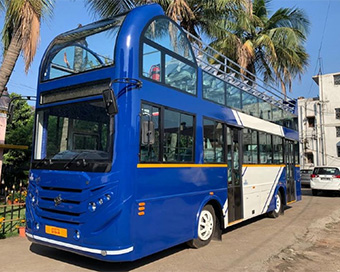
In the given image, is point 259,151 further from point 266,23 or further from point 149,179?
point 266,23

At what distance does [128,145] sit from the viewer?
425cm

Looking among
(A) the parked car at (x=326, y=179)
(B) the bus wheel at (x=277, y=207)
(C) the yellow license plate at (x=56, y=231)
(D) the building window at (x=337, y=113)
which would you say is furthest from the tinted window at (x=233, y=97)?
(D) the building window at (x=337, y=113)

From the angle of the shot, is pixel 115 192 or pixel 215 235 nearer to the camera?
pixel 115 192

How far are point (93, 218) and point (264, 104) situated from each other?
6826 millimetres

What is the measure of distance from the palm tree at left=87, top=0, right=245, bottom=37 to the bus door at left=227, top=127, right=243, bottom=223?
4.79 m

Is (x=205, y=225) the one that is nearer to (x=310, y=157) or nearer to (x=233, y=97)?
(x=233, y=97)

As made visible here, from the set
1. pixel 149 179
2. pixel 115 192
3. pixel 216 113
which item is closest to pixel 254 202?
pixel 216 113

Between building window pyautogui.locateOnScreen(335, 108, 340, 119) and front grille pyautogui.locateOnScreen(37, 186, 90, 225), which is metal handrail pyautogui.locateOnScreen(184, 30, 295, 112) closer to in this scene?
front grille pyautogui.locateOnScreen(37, 186, 90, 225)

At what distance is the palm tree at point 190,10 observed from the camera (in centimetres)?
973

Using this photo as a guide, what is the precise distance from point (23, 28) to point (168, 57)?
Answer: 15.2ft

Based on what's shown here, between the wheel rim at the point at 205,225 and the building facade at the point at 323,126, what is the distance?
2802 centimetres

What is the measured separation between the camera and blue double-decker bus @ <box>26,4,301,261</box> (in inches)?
165

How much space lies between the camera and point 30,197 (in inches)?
195

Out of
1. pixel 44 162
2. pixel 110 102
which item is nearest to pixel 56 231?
pixel 44 162
